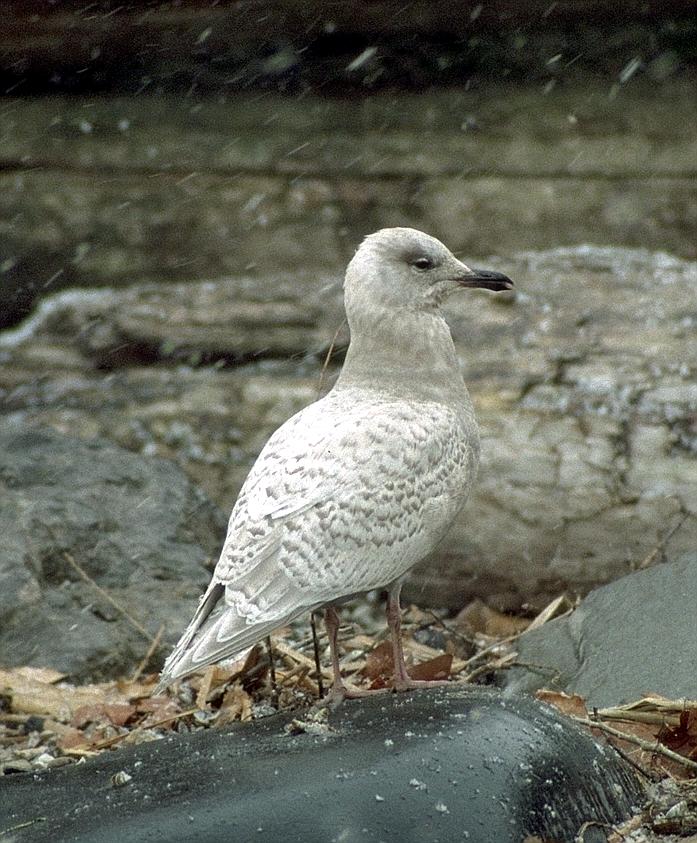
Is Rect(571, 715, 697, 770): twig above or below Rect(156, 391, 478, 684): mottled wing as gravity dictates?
below

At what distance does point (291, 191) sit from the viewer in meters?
7.71

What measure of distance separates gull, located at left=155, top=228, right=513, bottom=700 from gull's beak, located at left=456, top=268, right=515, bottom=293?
0.04 ft

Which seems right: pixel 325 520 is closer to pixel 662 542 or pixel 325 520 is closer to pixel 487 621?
pixel 487 621

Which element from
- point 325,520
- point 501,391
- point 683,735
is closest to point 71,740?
point 325,520

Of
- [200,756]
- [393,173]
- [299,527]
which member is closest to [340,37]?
[393,173]

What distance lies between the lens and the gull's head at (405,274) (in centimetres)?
426

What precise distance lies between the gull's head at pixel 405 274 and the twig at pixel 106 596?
62.9 inches

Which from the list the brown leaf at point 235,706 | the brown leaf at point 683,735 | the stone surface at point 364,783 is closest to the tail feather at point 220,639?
the stone surface at point 364,783

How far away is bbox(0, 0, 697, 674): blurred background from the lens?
6.61m

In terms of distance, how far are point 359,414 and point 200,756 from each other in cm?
105

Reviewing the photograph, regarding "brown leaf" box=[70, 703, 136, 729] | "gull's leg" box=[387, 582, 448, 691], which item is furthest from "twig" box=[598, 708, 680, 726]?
"brown leaf" box=[70, 703, 136, 729]

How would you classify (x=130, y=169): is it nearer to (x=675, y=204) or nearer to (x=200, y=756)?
(x=675, y=204)

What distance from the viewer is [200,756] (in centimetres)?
351

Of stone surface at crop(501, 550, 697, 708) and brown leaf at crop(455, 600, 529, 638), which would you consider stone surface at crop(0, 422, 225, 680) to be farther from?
stone surface at crop(501, 550, 697, 708)
